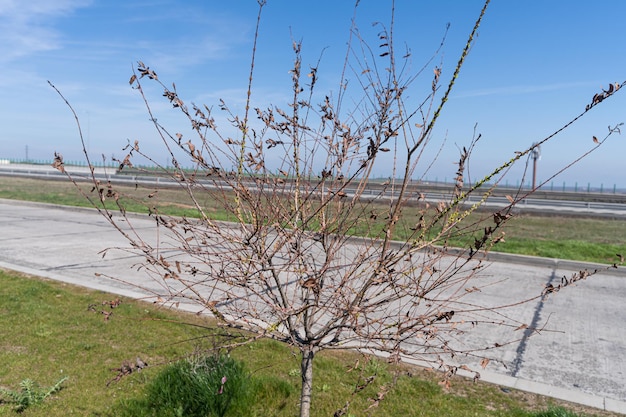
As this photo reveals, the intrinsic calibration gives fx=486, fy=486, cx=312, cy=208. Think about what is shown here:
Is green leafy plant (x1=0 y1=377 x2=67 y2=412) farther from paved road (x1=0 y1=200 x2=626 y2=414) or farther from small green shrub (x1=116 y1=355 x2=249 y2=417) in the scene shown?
paved road (x1=0 y1=200 x2=626 y2=414)

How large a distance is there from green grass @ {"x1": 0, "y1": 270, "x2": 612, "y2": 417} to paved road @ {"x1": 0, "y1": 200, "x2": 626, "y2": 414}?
67cm

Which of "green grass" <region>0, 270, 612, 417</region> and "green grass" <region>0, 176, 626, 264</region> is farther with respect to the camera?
"green grass" <region>0, 176, 626, 264</region>

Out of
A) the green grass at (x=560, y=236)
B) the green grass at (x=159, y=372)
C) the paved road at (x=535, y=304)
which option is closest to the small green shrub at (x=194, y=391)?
the green grass at (x=159, y=372)

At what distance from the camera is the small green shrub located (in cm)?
358

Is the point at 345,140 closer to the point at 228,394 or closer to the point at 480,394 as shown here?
the point at 228,394

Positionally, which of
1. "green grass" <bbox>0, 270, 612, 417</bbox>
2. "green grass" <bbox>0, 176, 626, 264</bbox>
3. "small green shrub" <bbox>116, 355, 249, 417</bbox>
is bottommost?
"green grass" <bbox>0, 270, 612, 417</bbox>

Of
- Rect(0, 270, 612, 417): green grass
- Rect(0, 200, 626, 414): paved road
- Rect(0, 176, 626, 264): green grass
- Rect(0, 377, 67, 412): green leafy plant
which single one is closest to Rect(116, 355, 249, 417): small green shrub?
Rect(0, 270, 612, 417): green grass

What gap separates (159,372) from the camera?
4035 mm

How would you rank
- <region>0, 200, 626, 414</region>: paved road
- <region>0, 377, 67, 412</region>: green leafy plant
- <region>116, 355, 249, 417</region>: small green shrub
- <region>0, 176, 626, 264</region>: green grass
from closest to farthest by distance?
<region>116, 355, 249, 417</region>: small green shrub < <region>0, 377, 67, 412</region>: green leafy plant < <region>0, 200, 626, 414</region>: paved road < <region>0, 176, 626, 264</region>: green grass

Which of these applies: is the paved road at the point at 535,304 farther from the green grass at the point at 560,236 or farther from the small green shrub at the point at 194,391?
the small green shrub at the point at 194,391

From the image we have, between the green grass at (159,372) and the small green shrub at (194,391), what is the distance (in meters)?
0.08

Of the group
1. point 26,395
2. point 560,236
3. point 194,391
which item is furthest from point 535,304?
point 560,236

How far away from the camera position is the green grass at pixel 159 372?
4004mm

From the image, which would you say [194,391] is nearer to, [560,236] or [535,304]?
[535,304]
